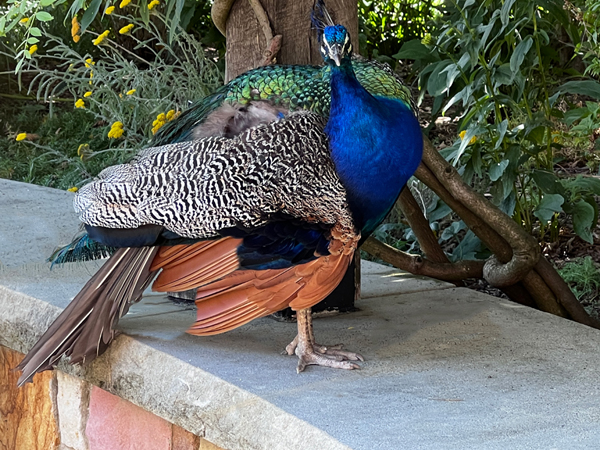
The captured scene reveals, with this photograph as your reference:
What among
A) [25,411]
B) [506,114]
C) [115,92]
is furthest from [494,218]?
[115,92]

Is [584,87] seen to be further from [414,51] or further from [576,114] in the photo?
[414,51]

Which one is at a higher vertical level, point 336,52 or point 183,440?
point 336,52

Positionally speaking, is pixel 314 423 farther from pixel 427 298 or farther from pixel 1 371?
pixel 1 371

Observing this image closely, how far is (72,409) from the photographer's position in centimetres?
251

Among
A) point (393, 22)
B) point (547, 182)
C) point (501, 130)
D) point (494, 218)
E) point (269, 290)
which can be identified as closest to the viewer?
point (269, 290)

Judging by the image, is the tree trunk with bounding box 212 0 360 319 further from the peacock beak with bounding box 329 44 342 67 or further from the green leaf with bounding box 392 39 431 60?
the green leaf with bounding box 392 39 431 60

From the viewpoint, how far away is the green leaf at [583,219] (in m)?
3.21

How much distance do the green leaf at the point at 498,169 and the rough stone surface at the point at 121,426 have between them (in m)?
1.61

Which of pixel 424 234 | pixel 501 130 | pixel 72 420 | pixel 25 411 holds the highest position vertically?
pixel 501 130

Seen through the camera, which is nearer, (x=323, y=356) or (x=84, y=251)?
(x=323, y=356)

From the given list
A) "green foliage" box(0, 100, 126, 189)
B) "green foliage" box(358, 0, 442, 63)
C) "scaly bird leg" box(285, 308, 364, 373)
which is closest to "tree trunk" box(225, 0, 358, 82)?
"scaly bird leg" box(285, 308, 364, 373)

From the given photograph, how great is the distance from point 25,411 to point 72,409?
30 cm

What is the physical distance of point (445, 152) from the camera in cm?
342

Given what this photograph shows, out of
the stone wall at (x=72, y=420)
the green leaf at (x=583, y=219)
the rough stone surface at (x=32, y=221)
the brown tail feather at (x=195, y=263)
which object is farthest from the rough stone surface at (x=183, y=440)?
the green leaf at (x=583, y=219)
